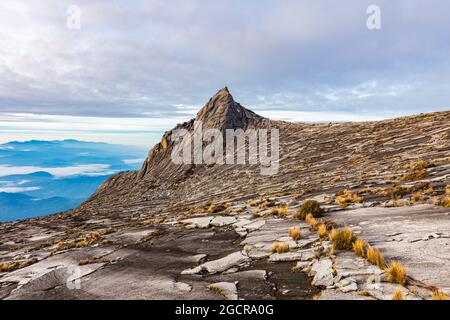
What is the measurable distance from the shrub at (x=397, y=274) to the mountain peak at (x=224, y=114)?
68.4m

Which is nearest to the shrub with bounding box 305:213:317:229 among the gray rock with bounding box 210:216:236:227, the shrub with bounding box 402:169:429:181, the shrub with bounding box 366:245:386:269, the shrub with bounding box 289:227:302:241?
the shrub with bounding box 289:227:302:241

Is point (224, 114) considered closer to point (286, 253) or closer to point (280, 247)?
point (280, 247)

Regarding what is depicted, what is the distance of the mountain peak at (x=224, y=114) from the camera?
77.8m

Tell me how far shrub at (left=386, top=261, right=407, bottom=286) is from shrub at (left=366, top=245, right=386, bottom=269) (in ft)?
2.14

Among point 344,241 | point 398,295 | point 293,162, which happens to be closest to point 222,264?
point 344,241

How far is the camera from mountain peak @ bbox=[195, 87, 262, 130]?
3063 inches

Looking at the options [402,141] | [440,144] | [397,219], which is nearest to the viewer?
[397,219]

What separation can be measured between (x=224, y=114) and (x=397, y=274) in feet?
238

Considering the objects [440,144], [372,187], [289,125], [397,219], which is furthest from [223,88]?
[397,219]
